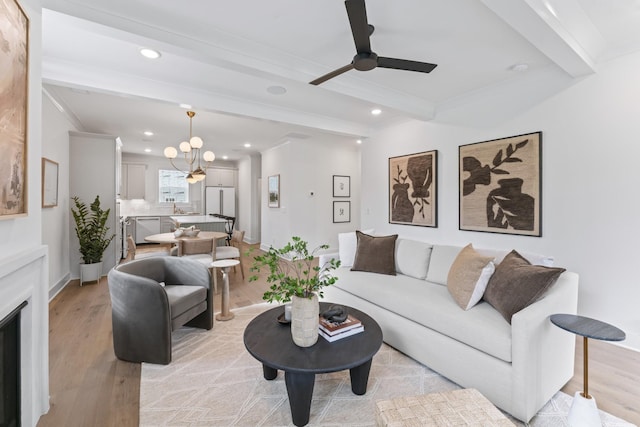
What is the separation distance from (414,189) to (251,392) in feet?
11.3

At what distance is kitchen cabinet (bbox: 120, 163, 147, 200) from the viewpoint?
797cm

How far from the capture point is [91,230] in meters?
4.49

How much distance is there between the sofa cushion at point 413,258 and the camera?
3.02m

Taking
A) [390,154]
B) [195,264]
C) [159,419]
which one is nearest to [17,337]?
[159,419]

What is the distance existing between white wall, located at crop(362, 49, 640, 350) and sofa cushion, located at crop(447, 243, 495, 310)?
1250 millimetres

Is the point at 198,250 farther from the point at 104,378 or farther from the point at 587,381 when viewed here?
the point at 587,381

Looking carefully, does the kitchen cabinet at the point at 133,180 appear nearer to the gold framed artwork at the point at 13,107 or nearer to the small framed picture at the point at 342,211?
the small framed picture at the point at 342,211

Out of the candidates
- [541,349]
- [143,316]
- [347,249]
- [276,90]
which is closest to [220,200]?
[276,90]

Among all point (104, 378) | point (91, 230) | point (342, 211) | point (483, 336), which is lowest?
point (104, 378)

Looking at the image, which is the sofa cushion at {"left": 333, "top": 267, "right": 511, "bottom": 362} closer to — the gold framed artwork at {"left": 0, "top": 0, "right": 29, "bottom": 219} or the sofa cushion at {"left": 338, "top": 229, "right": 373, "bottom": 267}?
the sofa cushion at {"left": 338, "top": 229, "right": 373, "bottom": 267}

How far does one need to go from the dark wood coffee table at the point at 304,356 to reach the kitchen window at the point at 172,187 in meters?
7.84

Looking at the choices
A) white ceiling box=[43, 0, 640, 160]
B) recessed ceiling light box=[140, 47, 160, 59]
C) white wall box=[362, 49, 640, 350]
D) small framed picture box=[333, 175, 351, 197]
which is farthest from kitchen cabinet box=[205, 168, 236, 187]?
white wall box=[362, 49, 640, 350]

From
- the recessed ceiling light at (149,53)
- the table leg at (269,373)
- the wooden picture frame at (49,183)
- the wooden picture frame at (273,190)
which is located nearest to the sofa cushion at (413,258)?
the table leg at (269,373)

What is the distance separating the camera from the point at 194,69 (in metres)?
2.99
